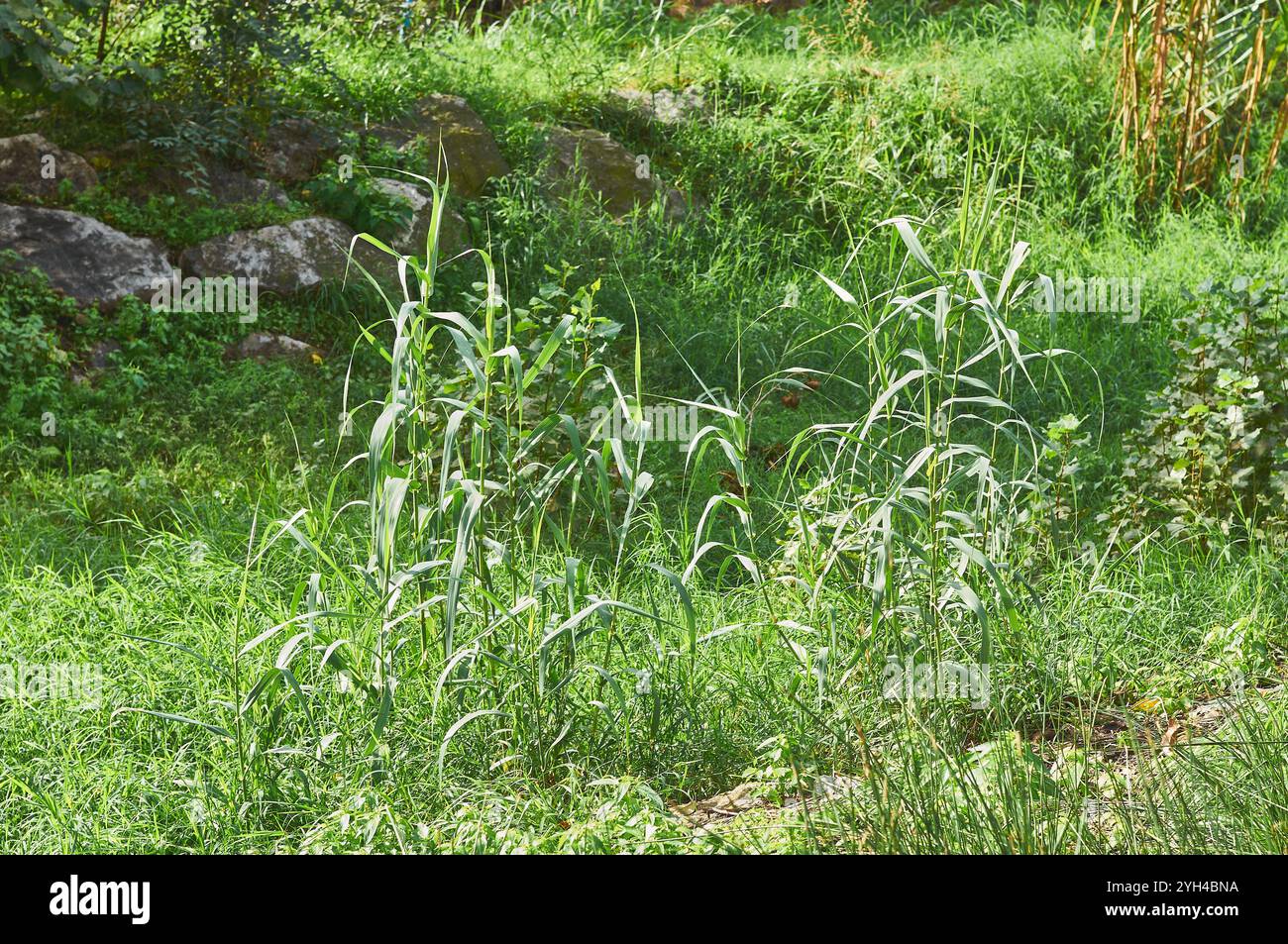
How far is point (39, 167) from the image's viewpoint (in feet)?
21.2

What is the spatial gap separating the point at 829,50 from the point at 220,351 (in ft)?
19.0

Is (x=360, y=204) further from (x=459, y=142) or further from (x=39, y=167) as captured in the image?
(x=39, y=167)

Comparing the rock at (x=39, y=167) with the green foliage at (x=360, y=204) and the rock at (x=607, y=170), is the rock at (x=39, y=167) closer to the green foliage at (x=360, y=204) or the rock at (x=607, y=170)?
the green foliage at (x=360, y=204)

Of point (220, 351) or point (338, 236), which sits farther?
point (338, 236)

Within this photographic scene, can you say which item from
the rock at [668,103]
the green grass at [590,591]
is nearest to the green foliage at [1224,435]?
the green grass at [590,591]

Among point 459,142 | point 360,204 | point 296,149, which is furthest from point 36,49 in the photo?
point 459,142

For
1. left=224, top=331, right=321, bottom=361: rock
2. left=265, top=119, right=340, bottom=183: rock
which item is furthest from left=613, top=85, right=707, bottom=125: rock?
left=224, top=331, right=321, bottom=361: rock

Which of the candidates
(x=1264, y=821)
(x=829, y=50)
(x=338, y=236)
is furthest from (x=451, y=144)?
(x=1264, y=821)

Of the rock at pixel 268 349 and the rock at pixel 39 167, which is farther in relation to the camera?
the rock at pixel 39 167

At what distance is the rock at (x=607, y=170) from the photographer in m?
7.78

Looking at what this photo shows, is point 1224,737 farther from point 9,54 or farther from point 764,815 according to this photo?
point 9,54

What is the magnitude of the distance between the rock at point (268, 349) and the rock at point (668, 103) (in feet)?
11.4

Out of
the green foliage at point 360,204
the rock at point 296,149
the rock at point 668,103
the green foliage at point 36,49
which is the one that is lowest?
the green foliage at point 360,204
